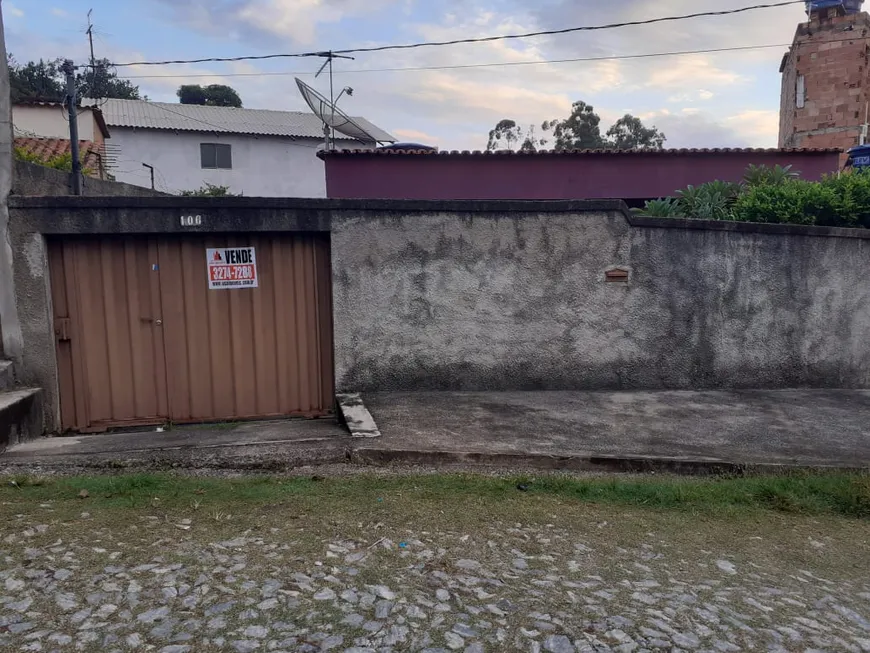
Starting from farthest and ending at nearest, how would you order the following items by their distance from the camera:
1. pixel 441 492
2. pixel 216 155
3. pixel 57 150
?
pixel 216 155
pixel 57 150
pixel 441 492

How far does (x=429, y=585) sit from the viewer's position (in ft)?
11.1

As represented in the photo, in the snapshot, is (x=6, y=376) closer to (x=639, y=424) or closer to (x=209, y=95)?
(x=639, y=424)

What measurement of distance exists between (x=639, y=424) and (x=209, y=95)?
48404 mm

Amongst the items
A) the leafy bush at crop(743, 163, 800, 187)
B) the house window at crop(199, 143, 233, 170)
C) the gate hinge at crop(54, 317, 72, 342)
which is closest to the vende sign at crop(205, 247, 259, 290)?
the gate hinge at crop(54, 317, 72, 342)

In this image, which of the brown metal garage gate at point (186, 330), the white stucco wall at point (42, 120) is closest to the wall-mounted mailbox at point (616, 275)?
the brown metal garage gate at point (186, 330)

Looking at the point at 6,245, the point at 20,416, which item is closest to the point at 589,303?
the point at 20,416

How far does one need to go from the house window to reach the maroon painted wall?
719 inches

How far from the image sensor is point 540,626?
9.96 feet

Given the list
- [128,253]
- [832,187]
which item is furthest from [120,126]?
[832,187]

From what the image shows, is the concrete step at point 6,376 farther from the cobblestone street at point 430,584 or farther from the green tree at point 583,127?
the green tree at point 583,127

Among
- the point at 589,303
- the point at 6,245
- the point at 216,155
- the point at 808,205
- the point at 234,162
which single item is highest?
the point at 216,155

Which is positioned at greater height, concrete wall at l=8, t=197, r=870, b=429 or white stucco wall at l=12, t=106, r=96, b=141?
white stucco wall at l=12, t=106, r=96, b=141

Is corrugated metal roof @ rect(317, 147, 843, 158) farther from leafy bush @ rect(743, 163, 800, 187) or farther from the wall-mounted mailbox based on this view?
the wall-mounted mailbox

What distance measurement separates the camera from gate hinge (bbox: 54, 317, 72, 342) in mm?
6262
